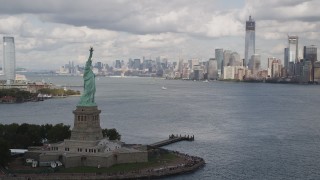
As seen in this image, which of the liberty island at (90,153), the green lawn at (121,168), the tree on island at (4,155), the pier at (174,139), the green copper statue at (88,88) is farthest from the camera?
the pier at (174,139)

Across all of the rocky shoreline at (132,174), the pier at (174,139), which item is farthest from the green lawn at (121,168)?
the pier at (174,139)

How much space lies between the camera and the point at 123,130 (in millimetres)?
86875

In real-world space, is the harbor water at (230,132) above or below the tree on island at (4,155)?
below

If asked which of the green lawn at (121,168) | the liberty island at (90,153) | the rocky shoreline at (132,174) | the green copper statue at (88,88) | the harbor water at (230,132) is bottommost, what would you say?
the harbor water at (230,132)

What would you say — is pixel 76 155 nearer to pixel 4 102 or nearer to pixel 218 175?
pixel 218 175

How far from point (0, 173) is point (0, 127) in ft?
56.4

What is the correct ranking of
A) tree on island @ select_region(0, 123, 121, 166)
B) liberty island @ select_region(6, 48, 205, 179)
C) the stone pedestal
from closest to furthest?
1. liberty island @ select_region(6, 48, 205, 179)
2. the stone pedestal
3. tree on island @ select_region(0, 123, 121, 166)

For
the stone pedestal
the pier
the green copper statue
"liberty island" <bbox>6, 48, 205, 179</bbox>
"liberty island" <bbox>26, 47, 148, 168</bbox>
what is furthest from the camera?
the pier

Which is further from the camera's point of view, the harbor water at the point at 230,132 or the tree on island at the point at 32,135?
the tree on island at the point at 32,135

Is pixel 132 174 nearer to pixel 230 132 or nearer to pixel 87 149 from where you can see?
pixel 87 149

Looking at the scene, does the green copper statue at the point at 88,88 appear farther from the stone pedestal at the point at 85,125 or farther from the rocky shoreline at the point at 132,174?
the rocky shoreline at the point at 132,174

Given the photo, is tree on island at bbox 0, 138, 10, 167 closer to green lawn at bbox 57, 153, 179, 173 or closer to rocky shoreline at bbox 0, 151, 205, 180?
rocky shoreline at bbox 0, 151, 205, 180

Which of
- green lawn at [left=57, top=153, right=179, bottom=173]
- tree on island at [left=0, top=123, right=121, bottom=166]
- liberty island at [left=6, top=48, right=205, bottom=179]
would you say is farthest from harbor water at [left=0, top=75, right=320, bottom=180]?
tree on island at [left=0, top=123, right=121, bottom=166]

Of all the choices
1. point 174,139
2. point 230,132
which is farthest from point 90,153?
point 230,132
